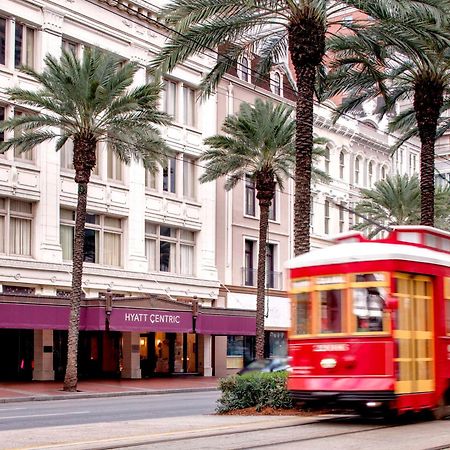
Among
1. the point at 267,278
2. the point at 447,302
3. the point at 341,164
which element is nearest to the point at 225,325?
the point at 267,278

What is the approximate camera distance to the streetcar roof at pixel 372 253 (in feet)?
54.2

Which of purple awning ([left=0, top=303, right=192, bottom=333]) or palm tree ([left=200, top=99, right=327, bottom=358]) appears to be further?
palm tree ([left=200, top=99, right=327, bottom=358])

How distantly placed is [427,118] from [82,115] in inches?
556

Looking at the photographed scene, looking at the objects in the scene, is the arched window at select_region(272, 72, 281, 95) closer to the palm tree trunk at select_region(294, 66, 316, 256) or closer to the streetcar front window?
the palm tree trunk at select_region(294, 66, 316, 256)

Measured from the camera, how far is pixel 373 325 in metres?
16.4

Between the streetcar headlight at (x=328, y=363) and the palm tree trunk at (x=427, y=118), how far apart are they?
11163mm

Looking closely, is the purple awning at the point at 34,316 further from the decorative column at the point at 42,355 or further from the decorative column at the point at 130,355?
the decorative column at the point at 130,355

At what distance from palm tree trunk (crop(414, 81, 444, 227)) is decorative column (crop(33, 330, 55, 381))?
19616mm

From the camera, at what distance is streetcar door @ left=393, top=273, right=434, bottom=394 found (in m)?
16.4

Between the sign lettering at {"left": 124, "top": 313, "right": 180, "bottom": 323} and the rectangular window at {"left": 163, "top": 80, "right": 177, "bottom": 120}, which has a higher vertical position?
the rectangular window at {"left": 163, "top": 80, "right": 177, "bottom": 120}

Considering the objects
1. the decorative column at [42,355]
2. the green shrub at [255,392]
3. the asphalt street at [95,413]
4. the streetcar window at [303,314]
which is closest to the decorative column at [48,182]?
the decorative column at [42,355]

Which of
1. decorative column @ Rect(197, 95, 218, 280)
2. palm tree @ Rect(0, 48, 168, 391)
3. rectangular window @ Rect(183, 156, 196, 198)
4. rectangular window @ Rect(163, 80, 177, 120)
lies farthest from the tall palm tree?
decorative column @ Rect(197, 95, 218, 280)

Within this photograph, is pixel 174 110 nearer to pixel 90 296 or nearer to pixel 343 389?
pixel 90 296

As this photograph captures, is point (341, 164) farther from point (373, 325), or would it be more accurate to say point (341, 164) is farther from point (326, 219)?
point (373, 325)
